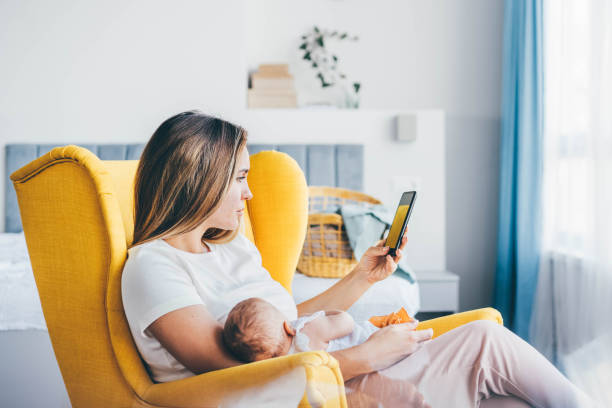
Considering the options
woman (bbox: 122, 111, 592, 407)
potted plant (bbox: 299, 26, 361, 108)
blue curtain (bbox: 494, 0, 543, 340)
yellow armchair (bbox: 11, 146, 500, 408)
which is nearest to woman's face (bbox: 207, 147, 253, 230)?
woman (bbox: 122, 111, 592, 407)

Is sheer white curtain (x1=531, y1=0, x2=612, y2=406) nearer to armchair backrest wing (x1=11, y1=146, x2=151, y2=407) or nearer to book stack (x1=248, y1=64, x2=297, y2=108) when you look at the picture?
book stack (x1=248, y1=64, x2=297, y2=108)

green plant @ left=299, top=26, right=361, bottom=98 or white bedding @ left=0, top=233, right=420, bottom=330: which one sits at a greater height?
green plant @ left=299, top=26, right=361, bottom=98

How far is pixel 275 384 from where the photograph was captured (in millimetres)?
703

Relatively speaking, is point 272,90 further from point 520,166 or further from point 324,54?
point 520,166

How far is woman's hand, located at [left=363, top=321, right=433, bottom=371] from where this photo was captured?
80cm

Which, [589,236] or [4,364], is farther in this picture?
[589,236]

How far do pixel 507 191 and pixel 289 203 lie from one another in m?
1.92

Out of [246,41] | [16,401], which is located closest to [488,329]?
[16,401]

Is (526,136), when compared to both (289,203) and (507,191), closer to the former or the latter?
(507,191)

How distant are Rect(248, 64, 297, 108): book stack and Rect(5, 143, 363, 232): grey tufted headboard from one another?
265 mm

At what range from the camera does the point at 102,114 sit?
289 centimetres

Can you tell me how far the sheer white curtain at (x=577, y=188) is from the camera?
197 centimetres

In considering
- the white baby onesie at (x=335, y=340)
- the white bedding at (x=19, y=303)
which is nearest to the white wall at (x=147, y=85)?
the white bedding at (x=19, y=303)

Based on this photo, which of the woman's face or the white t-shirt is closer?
the white t-shirt
